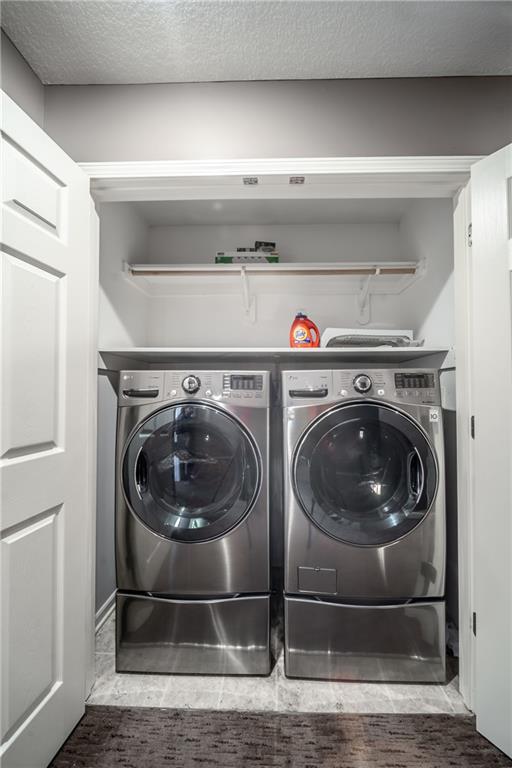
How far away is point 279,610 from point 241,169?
2.06 m

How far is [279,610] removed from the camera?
77.2 inches

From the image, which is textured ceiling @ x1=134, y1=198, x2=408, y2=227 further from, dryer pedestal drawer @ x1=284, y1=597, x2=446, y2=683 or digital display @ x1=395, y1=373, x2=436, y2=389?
dryer pedestal drawer @ x1=284, y1=597, x2=446, y2=683

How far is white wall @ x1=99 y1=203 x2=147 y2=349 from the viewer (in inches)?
76.4

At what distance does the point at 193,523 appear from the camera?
156 cm

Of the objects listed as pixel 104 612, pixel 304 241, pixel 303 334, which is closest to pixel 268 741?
pixel 104 612

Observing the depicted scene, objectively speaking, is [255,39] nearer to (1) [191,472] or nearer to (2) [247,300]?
(2) [247,300]

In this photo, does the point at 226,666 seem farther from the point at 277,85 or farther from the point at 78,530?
the point at 277,85

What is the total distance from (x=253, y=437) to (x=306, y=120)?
1248 mm

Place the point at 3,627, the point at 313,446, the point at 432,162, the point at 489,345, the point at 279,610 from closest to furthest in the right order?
the point at 3,627 < the point at 489,345 < the point at 432,162 < the point at 313,446 < the point at 279,610

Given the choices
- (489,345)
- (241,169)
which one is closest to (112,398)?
(241,169)

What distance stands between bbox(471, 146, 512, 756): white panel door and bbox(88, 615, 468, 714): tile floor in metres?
0.21

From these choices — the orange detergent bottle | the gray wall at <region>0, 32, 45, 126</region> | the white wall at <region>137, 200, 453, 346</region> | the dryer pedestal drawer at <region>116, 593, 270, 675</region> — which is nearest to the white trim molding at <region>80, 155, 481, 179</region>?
the gray wall at <region>0, 32, 45, 126</region>

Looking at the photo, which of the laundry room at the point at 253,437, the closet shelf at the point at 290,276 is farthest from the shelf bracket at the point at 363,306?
the laundry room at the point at 253,437

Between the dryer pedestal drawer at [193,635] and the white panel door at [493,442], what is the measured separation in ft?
2.61
